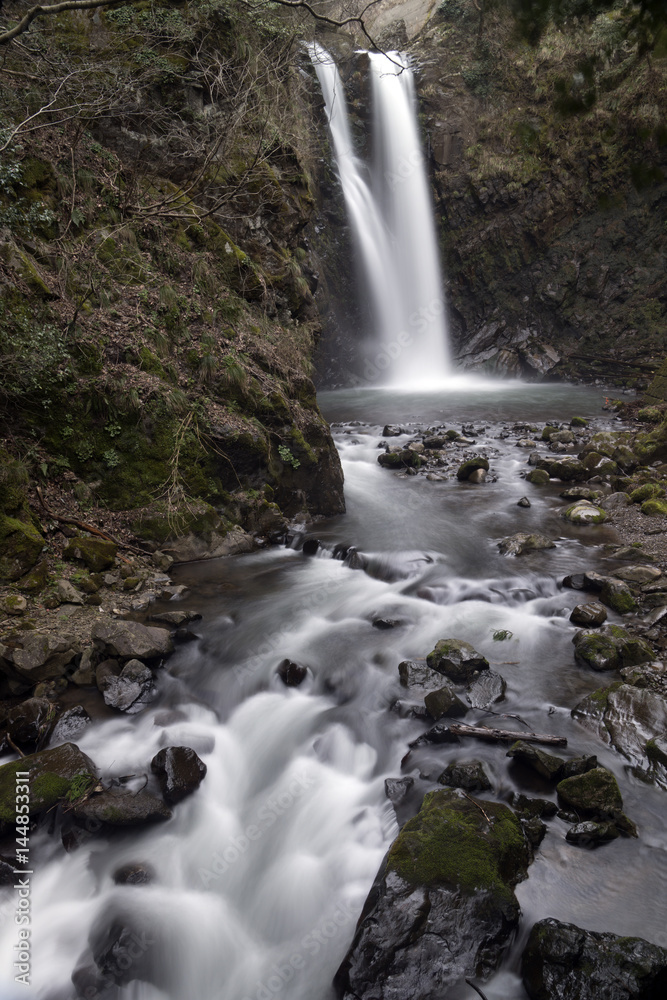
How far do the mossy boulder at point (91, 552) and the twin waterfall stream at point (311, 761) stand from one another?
3.22ft

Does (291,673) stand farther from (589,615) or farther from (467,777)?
(589,615)

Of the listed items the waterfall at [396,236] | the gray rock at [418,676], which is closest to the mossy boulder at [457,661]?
the gray rock at [418,676]

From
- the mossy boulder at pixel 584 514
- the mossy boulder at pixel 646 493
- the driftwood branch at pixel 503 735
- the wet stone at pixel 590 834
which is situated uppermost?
the mossy boulder at pixel 646 493

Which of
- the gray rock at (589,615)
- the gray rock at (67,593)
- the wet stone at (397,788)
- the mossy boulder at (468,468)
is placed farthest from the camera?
the mossy boulder at (468,468)

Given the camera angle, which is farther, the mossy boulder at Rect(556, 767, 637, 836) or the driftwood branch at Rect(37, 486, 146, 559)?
the driftwood branch at Rect(37, 486, 146, 559)

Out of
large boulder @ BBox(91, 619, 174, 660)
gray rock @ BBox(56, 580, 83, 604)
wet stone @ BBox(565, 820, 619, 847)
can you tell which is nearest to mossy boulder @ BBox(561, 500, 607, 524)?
wet stone @ BBox(565, 820, 619, 847)

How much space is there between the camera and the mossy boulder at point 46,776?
11.3 feet

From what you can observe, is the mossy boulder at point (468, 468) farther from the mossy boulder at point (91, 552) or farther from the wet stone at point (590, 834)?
the wet stone at point (590, 834)

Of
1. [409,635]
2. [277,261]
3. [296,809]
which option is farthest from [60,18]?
[296,809]

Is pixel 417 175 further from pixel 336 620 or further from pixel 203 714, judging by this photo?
Answer: pixel 203 714

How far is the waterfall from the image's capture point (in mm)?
23250

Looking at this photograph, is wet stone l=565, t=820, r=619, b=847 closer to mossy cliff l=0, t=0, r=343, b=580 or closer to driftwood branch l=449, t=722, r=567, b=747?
driftwood branch l=449, t=722, r=567, b=747

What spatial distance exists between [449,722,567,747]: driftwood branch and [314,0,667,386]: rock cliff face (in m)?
20.1

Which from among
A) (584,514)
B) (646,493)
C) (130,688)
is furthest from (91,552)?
(646,493)
